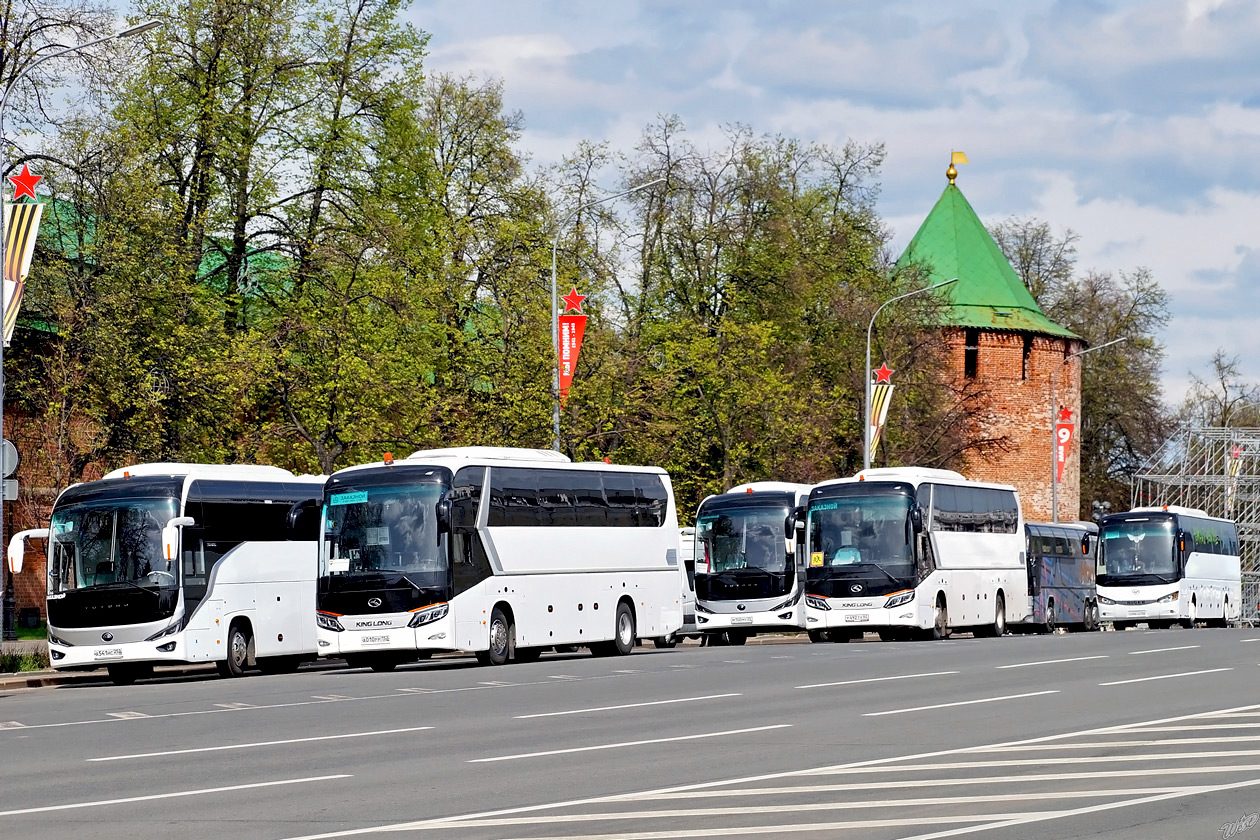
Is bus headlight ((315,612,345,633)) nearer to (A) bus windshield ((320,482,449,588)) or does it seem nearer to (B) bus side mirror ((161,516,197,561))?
(A) bus windshield ((320,482,449,588))

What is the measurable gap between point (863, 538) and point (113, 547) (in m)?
17.1

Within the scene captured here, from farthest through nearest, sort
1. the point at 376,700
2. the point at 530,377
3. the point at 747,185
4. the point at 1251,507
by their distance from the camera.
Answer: the point at 1251,507 → the point at 747,185 → the point at 530,377 → the point at 376,700

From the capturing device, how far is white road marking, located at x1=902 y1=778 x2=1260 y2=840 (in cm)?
998

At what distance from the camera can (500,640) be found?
29812 mm

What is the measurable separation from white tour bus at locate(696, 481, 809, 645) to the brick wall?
134ft

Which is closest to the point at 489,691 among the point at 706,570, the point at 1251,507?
the point at 706,570

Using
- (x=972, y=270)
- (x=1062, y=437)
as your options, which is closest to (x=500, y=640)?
(x=1062, y=437)

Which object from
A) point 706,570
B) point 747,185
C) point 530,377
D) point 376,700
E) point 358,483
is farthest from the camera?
point 747,185

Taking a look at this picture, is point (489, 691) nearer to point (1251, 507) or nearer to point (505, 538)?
point (505, 538)

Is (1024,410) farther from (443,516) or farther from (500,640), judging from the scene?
(443,516)

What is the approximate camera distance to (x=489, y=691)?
2273cm

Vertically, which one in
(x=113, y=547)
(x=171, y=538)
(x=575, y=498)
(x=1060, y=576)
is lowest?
(x=1060, y=576)

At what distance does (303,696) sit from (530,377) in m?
20.9

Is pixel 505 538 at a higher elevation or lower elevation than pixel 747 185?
lower
